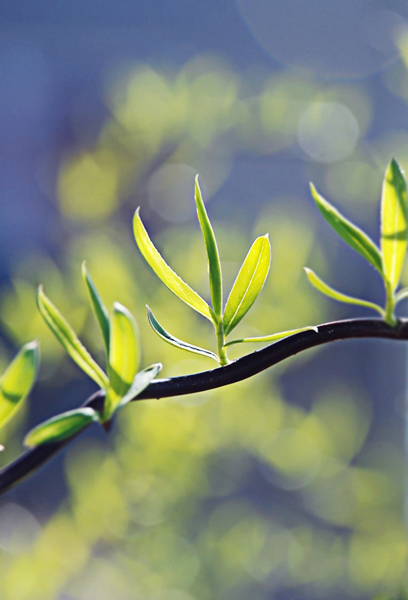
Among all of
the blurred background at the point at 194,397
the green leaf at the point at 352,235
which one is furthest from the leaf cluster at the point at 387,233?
the blurred background at the point at 194,397

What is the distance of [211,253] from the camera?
0.08 metres

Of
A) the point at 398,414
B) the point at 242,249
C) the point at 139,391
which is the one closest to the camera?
the point at 139,391

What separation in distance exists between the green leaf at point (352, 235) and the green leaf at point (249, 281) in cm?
2

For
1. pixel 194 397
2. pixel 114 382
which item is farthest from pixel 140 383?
pixel 194 397

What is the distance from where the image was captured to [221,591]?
0.43 meters

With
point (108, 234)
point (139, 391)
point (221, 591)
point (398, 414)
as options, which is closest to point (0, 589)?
point (221, 591)

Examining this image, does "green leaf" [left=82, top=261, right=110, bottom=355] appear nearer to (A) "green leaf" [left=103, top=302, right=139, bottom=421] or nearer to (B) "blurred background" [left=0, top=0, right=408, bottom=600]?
(A) "green leaf" [left=103, top=302, right=139, bottom=421]

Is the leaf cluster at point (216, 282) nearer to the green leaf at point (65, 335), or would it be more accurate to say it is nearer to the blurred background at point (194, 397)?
the green leaf at point (65, 335)

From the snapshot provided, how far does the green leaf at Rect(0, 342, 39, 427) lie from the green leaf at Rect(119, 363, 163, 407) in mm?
14

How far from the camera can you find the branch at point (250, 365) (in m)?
0.07

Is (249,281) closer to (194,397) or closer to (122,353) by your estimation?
(122,353)

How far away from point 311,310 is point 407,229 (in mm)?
304

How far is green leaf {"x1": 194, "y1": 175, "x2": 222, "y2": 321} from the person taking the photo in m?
0.07

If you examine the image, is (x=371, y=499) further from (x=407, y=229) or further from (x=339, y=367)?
(x=339, y=367)
